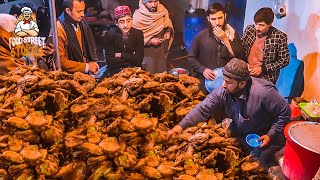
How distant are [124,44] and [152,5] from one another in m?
0.33

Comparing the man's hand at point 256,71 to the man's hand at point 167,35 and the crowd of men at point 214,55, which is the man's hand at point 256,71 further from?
the man's hand at point 167,35

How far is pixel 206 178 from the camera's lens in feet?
7.04

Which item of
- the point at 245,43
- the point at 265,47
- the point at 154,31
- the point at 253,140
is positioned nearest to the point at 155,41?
the point at 154,31

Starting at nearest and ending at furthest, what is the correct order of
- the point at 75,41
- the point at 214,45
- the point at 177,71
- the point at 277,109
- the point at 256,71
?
the point at 277,109 → the point at 256,71 → the point at 214,45 → the point at 177,71 → the point at 75,41

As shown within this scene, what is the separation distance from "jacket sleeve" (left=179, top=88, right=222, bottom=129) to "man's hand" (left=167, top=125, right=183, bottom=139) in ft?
0.09

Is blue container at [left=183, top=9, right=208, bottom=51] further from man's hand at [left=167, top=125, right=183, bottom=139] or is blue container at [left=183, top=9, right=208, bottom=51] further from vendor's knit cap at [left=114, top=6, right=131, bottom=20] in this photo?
man's hand at [left=167, top=125, right=183, bottom=139]

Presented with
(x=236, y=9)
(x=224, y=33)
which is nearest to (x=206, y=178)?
(x=224, y=33)

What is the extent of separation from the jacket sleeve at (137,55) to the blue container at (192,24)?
31 cm

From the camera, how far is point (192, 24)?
89.2 inches

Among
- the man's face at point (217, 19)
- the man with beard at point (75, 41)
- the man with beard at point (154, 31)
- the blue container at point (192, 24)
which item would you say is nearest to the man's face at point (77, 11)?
the man with beard at point (75, 41)

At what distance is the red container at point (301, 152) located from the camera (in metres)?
1.68

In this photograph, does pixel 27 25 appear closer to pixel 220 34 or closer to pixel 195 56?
pixel 195 56

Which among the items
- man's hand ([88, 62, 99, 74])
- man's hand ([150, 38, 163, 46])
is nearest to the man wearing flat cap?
man's hand ([88, 62, 99, 74])

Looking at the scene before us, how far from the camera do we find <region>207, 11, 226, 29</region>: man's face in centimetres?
216
